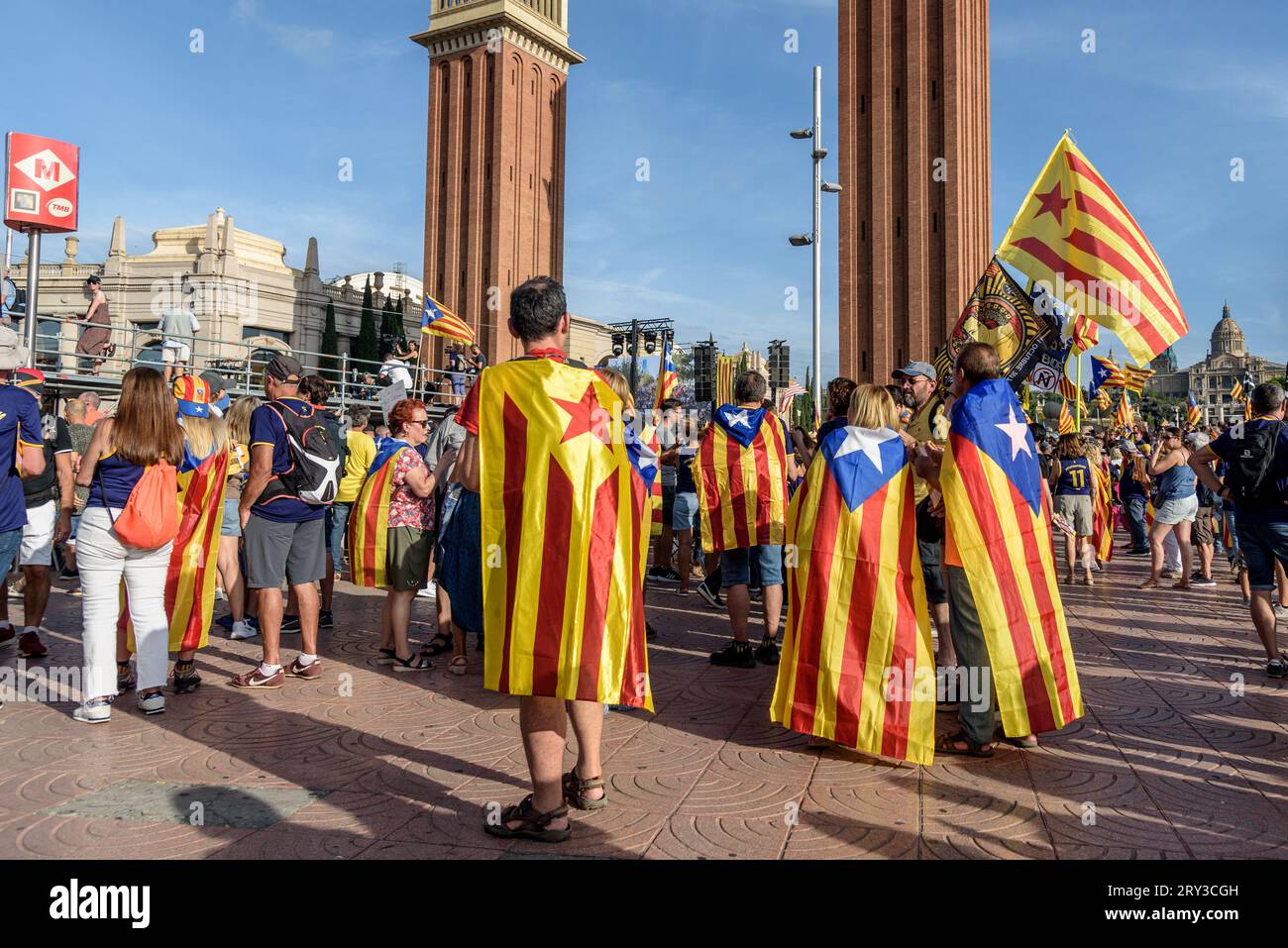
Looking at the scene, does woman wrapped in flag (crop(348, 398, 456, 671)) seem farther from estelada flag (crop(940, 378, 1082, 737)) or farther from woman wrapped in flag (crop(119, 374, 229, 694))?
estelada flag (crop(940, 378, 1082, 737))

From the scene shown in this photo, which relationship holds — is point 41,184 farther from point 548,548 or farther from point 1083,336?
point 1083,336

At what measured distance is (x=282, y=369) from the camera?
562 cm

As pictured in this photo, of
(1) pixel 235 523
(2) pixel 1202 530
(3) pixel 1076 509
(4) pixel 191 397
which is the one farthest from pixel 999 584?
(2) pixel 1202 530

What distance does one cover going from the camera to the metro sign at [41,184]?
8.12 meters

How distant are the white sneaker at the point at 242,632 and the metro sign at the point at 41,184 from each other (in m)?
4.24

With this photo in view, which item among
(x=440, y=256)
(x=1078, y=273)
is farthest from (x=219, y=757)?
(x=440, y=256)

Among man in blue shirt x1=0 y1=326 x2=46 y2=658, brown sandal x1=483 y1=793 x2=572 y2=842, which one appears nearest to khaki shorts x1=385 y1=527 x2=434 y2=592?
man in blue shirt x1=0 y1=326 x2=46 y2=658

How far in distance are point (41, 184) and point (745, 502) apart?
23.2 ft

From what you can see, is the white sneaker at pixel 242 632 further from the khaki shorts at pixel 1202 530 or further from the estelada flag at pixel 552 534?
the khaki shorts at pixel 1202 530

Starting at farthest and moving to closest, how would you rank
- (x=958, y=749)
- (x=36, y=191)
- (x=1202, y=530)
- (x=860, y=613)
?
1. (x=1202, y=530)
2. (x=36, y=191)
3. (x=958, y=749)
4. (x=860, y=613)

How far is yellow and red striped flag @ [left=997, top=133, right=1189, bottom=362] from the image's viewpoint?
21.5ft
